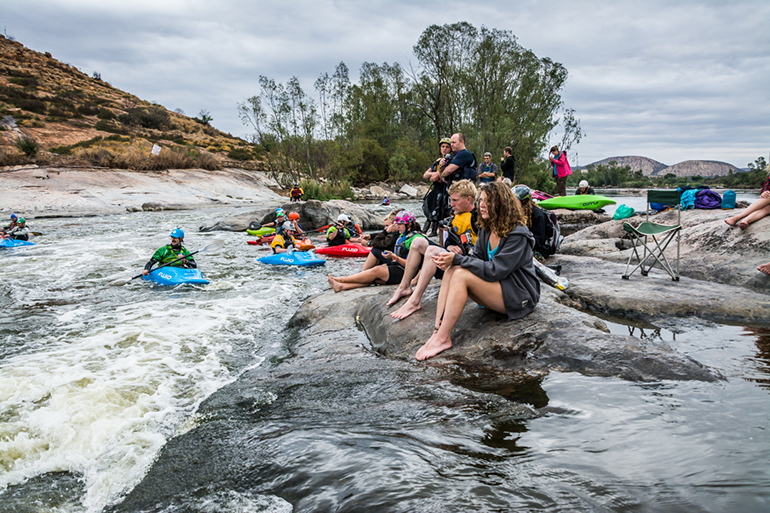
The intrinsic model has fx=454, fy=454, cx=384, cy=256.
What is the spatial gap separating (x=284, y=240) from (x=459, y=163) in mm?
6482

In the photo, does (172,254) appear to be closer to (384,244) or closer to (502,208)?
(384,244)

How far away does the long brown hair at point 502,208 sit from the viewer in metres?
3.62

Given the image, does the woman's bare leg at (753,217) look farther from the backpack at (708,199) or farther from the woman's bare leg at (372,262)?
the woman's bare leg at (372,262)

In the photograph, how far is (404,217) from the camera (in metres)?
5.61

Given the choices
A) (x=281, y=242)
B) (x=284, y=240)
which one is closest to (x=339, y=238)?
(x=284, y=240)

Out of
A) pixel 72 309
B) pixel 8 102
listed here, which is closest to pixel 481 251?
pixel 72 309

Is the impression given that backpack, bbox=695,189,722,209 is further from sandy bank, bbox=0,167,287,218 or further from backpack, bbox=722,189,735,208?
sandy bank, bbox=0,167,287,218

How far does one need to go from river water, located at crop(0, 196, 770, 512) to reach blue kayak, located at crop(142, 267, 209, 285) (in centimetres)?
307

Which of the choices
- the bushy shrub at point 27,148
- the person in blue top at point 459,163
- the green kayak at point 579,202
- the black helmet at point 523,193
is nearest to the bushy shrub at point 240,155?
the bushy shrub at point 27,148

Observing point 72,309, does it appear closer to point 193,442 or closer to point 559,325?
point 193,442

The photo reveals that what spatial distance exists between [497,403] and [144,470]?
2.12 meters

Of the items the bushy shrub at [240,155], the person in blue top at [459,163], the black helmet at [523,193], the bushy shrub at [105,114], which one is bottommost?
the black helmet at [523,193]

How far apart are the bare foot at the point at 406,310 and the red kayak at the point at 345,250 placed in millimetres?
7387

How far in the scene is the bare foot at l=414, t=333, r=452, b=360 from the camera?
149 inches
